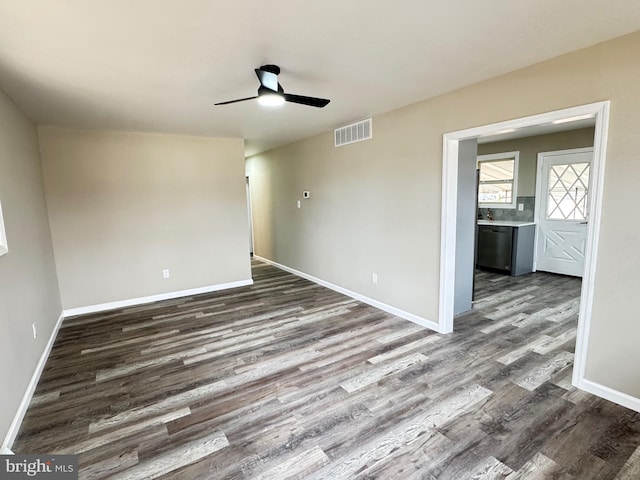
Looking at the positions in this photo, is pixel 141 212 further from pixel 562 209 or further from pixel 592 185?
pixel 562 209

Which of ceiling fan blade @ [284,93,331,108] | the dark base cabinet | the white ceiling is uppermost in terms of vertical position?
the white ceiling

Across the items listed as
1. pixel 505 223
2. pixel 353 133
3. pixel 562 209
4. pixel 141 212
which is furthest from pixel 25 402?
pixel 562 209

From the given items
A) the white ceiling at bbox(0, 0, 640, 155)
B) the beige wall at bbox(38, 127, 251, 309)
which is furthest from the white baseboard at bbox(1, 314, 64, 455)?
the white ceiling at bbox(0, 0, 640, 155)

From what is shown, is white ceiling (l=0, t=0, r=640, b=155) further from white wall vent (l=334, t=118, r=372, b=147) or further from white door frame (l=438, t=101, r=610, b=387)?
white wall vent (l=334, t=118, r=372, b=147)

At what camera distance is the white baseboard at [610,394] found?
2.15 meters

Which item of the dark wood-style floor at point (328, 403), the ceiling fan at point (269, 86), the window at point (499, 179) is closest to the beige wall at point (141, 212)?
the dark wood-style floor at point (328, 403)

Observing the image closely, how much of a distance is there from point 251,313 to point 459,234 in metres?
2.76

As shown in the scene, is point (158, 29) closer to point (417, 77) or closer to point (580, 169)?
point (417, 77)

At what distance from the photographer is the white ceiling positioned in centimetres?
168

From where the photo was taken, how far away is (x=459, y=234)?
378cm

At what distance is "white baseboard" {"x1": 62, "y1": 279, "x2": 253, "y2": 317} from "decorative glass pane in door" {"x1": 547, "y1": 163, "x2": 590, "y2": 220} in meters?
5.43

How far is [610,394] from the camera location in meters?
2.26

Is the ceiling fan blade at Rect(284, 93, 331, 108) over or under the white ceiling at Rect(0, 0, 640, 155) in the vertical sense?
under

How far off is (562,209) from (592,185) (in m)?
3.98
